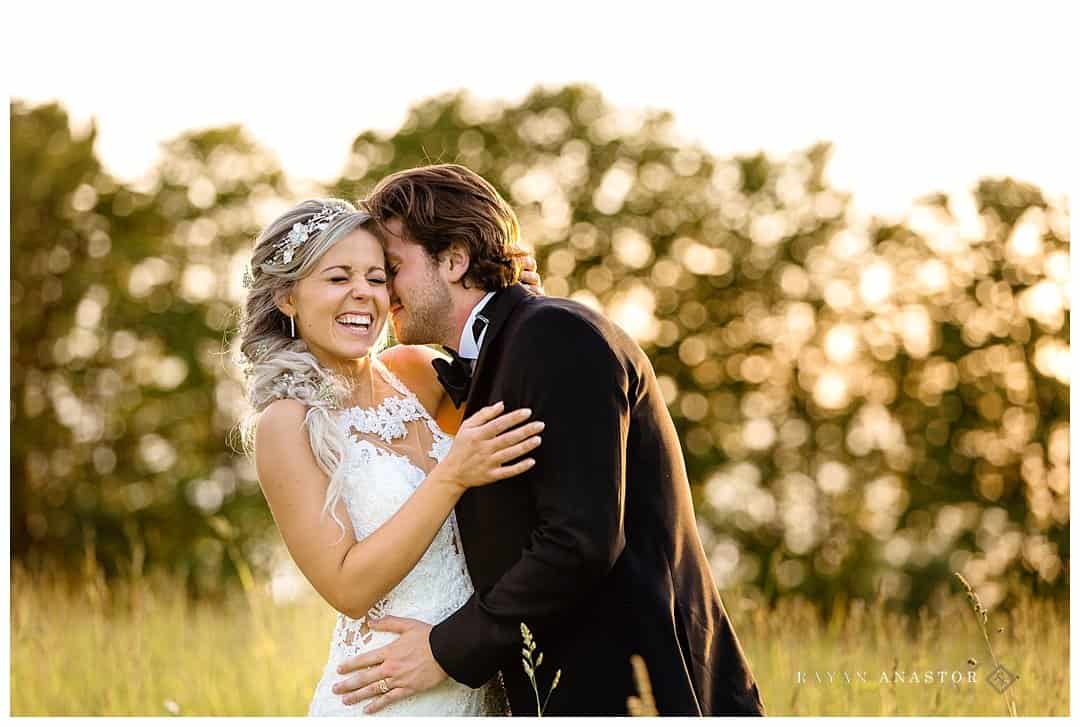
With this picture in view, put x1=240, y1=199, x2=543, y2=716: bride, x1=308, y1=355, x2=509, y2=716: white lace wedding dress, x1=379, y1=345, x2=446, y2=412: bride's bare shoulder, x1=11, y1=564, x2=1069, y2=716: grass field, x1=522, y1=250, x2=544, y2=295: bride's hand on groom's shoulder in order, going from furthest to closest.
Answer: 1. x1=11, y1=564, x2=1069, y2=716: grass field
2. x1=379, y1=345, x2=446, y2=412: bride's bare shoulder
3. x1=522, y1=250, x2=544, y2=295: bride's hand on groom's shoulder
4. x1=308, y1=355, x2=509, y2=716: white lace wedding dress
5. x1=240, y1=199, x2=543, y2=716: bride

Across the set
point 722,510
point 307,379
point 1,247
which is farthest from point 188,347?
point 307,379

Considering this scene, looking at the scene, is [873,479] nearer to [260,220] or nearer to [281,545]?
[281,545]

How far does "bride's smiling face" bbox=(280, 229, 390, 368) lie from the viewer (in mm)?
4023

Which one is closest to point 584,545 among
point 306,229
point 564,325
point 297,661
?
point 564,325

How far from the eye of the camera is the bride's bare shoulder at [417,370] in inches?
173

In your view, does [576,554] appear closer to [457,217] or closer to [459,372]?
A: [459,372]

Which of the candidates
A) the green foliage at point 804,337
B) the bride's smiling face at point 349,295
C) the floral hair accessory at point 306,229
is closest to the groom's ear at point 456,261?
the bride's smiling face at point 349,295

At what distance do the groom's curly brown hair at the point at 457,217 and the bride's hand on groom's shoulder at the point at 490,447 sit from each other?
64 centimetres

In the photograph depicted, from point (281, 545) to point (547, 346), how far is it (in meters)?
7.30

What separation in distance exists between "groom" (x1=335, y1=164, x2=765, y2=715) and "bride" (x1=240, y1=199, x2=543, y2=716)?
11 centimetres

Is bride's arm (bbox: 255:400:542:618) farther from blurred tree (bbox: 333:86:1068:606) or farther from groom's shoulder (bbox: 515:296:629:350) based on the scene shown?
blurred tree (bbox: 333:86:1068:606)

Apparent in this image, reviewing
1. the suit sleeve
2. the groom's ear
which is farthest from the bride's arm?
the groom's ear

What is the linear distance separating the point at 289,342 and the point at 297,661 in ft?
11.3

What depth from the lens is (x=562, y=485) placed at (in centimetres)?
340
